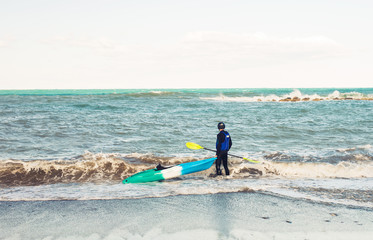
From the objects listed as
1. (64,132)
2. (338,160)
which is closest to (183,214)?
(338,160)

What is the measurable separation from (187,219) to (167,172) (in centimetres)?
286

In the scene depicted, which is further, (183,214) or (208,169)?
(208,169)

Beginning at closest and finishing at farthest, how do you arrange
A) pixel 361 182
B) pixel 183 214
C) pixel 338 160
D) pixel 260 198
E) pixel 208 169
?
pixel 183 214, pixel 260 198, pixel 361 182, pixel 208 169, pixel 338 160

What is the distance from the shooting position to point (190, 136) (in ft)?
46.0

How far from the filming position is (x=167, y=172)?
7707 millimetres

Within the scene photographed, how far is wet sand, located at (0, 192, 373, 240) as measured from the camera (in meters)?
4.40

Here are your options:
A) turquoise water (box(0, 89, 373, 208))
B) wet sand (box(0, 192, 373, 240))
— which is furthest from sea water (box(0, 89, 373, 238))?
wet sand (box(0, 192, 373, 240))

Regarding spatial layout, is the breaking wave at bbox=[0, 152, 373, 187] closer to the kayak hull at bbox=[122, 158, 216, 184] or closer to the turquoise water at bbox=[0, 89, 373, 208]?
the turquoise water at bbox=[0, 89, 373, 208]

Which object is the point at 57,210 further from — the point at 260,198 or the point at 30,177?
the point at 260,198

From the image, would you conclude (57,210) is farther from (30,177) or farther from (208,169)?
(208,169)

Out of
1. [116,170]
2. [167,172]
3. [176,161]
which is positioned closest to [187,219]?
[167,172]

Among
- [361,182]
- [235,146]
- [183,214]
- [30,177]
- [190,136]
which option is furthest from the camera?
[190,136]

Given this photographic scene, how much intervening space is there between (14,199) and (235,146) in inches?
322

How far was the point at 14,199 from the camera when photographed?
6055 millimetres
